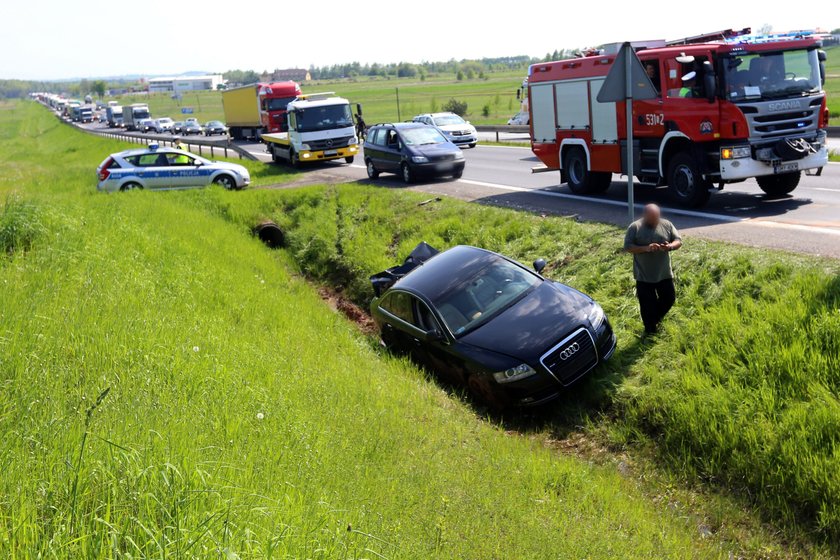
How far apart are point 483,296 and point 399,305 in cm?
124

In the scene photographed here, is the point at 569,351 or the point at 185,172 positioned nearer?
the point at 569,351

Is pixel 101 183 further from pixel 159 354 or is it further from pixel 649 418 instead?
pixel 649 418

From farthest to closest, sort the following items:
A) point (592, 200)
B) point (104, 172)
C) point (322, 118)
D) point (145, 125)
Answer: point (145, 125) → point (322, 118) → point (104, 172) → point (592, 200)

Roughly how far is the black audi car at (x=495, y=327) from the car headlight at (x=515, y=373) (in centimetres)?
1

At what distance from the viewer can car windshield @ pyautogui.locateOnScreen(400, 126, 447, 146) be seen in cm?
2306

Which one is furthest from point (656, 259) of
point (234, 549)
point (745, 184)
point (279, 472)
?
point (745, 184)

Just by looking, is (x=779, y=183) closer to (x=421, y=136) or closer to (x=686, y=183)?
(x=686, y=183)

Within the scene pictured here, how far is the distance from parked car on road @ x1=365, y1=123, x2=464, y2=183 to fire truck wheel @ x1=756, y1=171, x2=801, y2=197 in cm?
960

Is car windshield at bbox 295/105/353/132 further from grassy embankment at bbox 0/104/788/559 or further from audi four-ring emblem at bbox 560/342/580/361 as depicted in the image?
audi four-ring emblem at bbox 560/342/580/361

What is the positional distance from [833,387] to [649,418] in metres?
Result: 1.71

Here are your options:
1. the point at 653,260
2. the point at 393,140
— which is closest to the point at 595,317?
the point at 653,260

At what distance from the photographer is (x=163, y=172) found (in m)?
24.4

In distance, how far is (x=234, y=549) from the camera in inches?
146

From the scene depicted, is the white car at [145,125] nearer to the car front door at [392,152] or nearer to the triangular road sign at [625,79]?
the car front door at [392,152]
